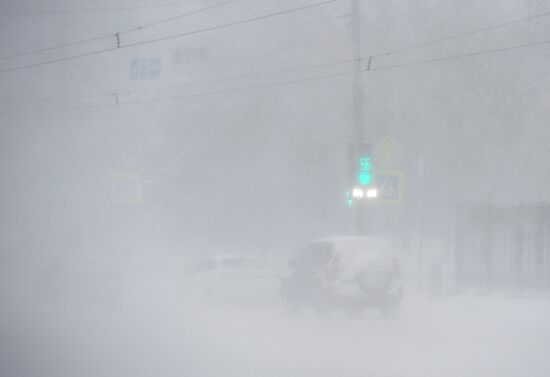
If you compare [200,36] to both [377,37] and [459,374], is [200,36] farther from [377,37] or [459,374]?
[459,374]

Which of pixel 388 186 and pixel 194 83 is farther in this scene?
pixel 194 83

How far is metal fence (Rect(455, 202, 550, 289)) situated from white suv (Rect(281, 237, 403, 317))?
21.0 ft

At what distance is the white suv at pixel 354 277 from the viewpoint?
16297 millimetres

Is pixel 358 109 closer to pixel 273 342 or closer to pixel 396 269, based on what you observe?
pixel 396 269

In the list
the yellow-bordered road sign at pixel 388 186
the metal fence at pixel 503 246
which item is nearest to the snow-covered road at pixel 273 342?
the metal fence at pixel 503 246

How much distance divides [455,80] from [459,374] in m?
28.5

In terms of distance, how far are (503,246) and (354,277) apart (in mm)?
8057

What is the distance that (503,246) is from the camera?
22969mm

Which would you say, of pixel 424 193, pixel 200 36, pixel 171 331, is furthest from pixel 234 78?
pixel 171 331

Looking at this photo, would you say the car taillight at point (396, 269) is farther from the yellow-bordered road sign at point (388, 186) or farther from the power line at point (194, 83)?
the power line at point (194, 83)

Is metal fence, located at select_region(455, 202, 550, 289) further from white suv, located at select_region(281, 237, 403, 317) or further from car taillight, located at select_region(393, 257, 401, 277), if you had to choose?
white suv, located at select_region(281, 237, 403, 317)

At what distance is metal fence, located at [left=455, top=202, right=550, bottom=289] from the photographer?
2183 cm

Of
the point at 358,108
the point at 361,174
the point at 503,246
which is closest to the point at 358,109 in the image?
the point at 358,108

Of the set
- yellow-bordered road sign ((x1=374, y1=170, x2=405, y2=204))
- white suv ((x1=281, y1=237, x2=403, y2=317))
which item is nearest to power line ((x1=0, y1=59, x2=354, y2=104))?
yellow-bordered road sign ((x1=374, y1=170, x2=405, y2=204))
